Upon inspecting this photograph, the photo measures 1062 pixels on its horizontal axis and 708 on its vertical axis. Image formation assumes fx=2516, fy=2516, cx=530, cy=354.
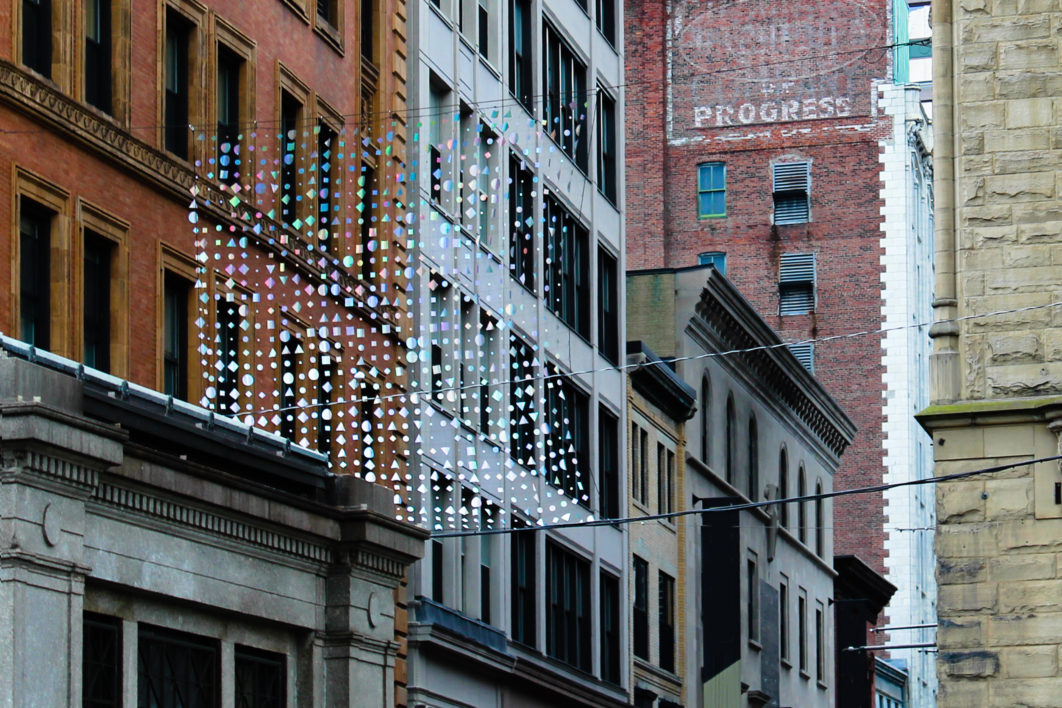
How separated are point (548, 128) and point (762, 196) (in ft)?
110

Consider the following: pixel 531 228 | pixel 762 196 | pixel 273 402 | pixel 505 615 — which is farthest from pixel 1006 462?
pixel 762 196

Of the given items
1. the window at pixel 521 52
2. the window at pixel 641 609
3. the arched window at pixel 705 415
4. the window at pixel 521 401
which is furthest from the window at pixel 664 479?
the window at pixel 521 52

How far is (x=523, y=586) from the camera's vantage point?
4353 cm

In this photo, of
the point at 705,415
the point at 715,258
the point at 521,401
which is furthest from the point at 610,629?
the point at 715,258

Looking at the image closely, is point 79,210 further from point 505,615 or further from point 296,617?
point 505,615

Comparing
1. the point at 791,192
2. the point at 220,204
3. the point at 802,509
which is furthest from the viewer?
Result: the point at 791,192

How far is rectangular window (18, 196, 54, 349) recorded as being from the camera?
84.6ft

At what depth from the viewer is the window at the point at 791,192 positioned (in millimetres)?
79375

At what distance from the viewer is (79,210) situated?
1049 inches

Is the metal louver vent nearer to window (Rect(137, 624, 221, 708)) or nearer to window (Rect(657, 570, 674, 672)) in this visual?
window (Rect(657, 570, 674, 672))

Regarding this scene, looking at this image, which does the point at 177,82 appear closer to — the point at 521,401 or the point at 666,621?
the point at 521,401

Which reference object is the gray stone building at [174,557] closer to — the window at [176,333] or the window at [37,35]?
the window at [176,333]

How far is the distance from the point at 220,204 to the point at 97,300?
3.15 m

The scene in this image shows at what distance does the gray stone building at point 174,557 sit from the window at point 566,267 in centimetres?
1580
